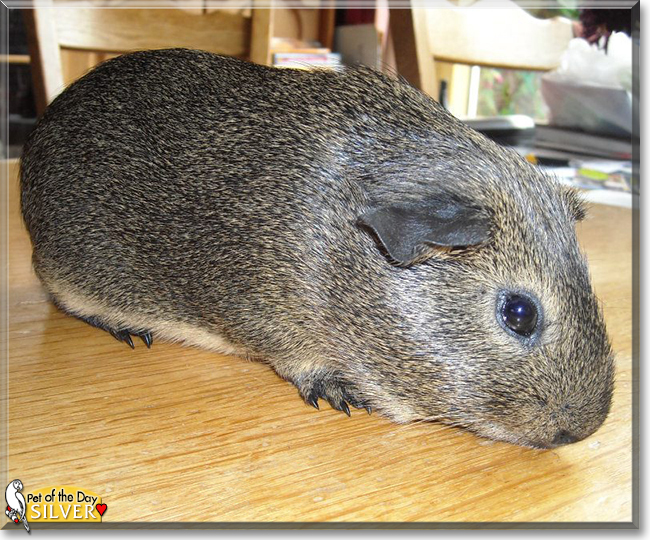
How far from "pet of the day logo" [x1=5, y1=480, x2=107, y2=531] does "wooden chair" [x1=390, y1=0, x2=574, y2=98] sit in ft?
8.44

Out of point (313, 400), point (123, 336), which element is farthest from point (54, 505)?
point (123, 336)

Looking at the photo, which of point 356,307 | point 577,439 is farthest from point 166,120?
point 577,439

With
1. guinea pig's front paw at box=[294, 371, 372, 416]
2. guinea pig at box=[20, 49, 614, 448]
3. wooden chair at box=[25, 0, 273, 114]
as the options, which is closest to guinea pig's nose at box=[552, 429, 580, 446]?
guinea pig at box=[20, 49, 614, 448]

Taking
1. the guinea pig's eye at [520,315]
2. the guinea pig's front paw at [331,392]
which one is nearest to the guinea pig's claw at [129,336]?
the guinea pig's front paw at [331,392]

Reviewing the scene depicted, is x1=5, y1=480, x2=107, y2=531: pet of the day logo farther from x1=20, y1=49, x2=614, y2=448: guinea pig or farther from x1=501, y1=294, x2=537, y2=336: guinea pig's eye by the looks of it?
x1=501, y1=294, x2=537, y2=336: guinea pig's eye

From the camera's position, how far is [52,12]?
246cm

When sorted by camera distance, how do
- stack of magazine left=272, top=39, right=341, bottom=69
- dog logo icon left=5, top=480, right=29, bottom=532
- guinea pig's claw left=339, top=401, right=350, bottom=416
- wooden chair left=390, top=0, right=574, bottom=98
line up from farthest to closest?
stack of magazine left=272, top=39, right=341, bottom=69 → wooden chair left=390, top=0, right=574, bottom=98 → guinea pig's claw left=339, top=401, right=350, bottom=416 → dog logo icon left=5, top=480, right=29, bottom=532

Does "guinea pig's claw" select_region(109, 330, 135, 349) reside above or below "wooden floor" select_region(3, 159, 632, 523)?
below

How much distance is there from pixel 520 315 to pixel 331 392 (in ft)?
1.28

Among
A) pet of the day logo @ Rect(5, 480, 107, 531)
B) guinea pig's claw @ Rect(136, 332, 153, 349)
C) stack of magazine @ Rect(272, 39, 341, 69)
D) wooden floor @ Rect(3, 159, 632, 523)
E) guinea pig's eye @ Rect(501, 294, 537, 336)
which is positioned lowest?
guinea pig's claw @ Rect(136, 332, 153, 349)

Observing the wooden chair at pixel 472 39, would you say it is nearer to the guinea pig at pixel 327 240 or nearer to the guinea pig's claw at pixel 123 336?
the guinea pig at pixel 327 240

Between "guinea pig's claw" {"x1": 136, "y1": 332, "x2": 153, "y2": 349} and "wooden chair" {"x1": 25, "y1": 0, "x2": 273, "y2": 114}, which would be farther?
"wooden chair" {"x1": 25, "y1": 0, "x2": 273, "y2": 114}

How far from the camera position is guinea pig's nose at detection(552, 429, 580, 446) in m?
1.12

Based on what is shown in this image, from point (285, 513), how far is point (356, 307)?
1.45 ft
